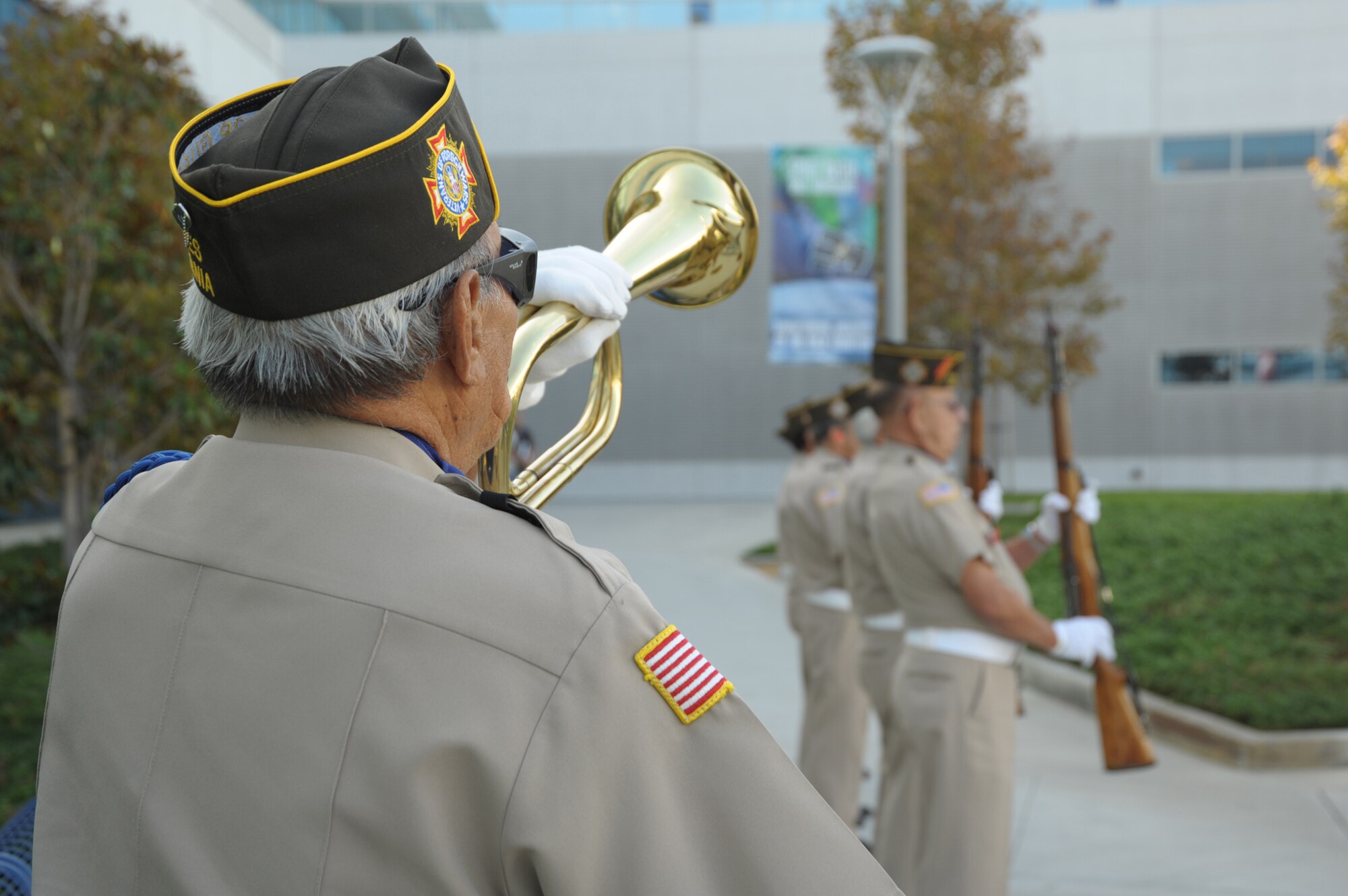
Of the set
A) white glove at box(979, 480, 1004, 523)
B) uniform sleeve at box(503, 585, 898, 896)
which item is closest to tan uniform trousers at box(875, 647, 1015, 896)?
white glove at box(979, 480, 1004, 523)

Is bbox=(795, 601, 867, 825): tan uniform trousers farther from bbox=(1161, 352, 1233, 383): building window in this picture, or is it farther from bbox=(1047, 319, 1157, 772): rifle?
bbox=(1161, 352, 1233, 383): building window

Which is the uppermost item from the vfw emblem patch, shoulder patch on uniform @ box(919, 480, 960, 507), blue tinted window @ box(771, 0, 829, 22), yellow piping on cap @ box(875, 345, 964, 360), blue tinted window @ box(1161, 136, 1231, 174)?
blue tinted window @ box(771, 0, 829, 22)

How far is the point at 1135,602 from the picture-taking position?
9.25 m

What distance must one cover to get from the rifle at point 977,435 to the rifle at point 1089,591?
928 millimetres

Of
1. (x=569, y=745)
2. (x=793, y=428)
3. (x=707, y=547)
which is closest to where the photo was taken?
(x=569, y=745)

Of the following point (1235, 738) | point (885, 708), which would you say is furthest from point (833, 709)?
point (1235, 738)

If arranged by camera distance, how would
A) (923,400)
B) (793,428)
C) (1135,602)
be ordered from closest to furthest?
(923,400) → (793,428) → (1135,602)

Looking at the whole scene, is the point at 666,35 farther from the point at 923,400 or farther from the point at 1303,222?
the point at 923,400

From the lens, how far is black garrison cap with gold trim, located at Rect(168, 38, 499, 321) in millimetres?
979

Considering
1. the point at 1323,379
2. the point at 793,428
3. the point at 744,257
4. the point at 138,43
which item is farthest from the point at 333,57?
the point at 744,257

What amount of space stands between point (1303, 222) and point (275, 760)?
24165 millimetres

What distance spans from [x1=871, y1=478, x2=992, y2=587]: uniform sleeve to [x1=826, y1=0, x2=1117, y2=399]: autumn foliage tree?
1148 cm

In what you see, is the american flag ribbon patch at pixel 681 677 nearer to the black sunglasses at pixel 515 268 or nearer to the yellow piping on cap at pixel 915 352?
the black sunglasses at pixel 515 268

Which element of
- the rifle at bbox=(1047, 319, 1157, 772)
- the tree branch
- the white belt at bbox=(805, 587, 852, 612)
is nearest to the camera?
the rifle at bbox=(1047, 319, 1157, 772)
